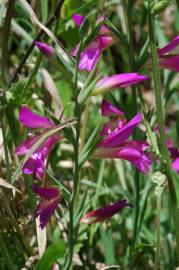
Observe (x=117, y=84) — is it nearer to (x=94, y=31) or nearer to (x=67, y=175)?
(x=94, y=31)

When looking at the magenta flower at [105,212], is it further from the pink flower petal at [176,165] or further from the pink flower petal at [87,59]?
the pink flower petal at [87,59]

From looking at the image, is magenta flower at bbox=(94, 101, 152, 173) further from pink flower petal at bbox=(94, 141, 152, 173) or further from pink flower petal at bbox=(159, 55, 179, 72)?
pink flower petal at bbox=(159, 55, 179, 72)

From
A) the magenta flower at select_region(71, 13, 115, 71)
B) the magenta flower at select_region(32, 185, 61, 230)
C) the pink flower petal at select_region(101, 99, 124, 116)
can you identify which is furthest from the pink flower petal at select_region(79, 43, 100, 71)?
the magenta flower at select_region(32, 185, 61, 230)

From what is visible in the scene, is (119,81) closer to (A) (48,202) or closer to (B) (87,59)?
(B) (87,59)

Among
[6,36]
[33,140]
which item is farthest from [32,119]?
[6,36]

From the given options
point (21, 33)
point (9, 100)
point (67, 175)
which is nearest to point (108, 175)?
point (67, 175)

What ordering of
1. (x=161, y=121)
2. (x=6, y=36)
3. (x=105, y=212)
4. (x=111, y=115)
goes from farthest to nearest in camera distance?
(x=6, y=36)
(x=111, y=115)
(x=105, y=212)
(x=161, y=121)

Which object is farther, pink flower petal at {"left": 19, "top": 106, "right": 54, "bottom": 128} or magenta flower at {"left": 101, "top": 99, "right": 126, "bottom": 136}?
magenta flower at {"left": 101, "top": 99, "right": 126, "bottom": 136}
